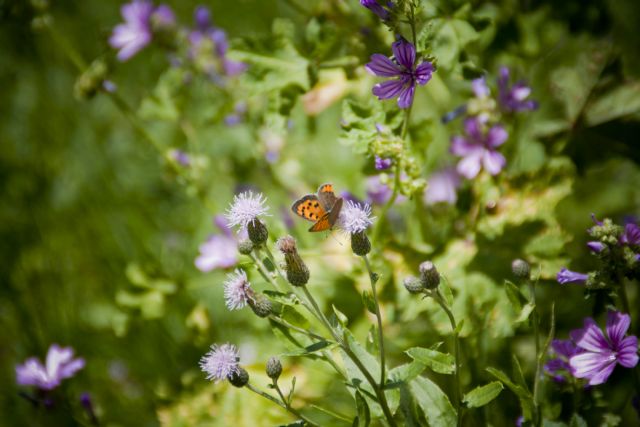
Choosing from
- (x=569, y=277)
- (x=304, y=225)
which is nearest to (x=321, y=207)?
(x=569, y=277)

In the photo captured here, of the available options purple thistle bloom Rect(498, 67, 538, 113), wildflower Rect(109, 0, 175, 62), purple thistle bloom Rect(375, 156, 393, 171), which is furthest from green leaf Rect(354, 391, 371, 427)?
wildflower Rect(109, 0, 175, 62)

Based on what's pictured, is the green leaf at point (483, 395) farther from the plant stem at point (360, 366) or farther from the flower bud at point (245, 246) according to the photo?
the flower bud at point (245, 246)

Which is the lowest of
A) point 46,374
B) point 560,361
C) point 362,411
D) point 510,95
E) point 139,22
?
point 362,411

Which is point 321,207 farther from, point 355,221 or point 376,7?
point 376,7

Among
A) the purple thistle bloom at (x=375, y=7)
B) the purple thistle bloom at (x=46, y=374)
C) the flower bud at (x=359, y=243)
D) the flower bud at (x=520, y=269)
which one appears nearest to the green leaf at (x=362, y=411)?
the flower bud at (x=359, y=243)

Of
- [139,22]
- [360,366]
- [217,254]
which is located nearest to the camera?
[360,366]

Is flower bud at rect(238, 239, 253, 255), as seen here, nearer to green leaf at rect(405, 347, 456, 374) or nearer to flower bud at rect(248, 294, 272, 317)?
flower bud at rect(248, 294, 272, 317)

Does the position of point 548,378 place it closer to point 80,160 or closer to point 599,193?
point 599,193
